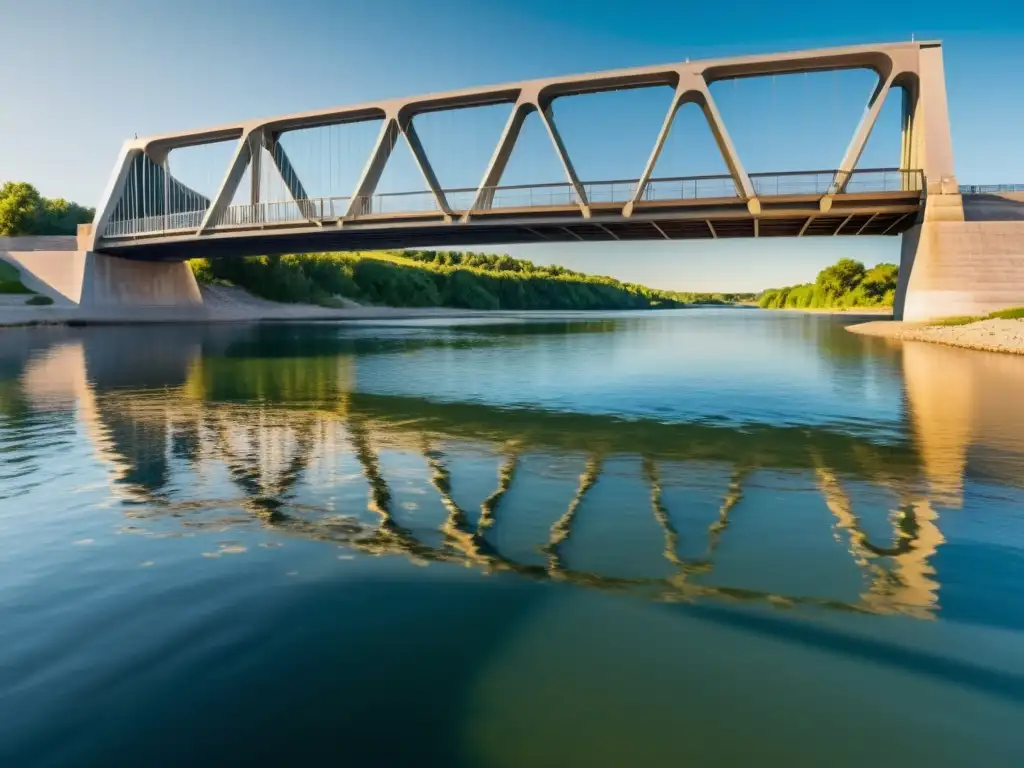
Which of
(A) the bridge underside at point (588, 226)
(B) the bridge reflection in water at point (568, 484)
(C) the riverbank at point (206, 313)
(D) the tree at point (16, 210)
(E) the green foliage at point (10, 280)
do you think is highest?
(D) the tree at point (16, 210)

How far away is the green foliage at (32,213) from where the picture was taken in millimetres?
74750

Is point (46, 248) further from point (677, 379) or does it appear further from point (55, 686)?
point (55, 686)

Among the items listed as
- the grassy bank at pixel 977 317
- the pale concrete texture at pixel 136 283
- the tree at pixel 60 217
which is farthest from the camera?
the tree at pixel 60 217

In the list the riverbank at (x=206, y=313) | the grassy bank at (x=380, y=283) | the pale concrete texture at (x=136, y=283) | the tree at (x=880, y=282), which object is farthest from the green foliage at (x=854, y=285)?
the pale concrete texture at (x=136, y=283)

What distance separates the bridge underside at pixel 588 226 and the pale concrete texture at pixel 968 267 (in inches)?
93.3

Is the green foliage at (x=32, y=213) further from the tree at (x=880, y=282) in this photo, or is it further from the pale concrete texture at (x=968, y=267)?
the tree at (x=880, y=282)

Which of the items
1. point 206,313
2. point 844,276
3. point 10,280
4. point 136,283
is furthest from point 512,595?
→ point 844,276

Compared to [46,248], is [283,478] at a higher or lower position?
lower

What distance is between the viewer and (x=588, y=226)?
1607 inches

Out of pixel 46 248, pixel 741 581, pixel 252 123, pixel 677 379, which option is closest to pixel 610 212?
pixel 677 379

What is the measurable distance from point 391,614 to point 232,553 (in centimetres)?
215

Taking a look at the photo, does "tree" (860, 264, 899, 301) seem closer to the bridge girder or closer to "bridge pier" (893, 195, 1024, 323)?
the bridge girder

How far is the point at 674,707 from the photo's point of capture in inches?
151

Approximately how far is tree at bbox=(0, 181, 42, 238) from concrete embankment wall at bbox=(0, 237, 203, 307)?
12.6 meters
